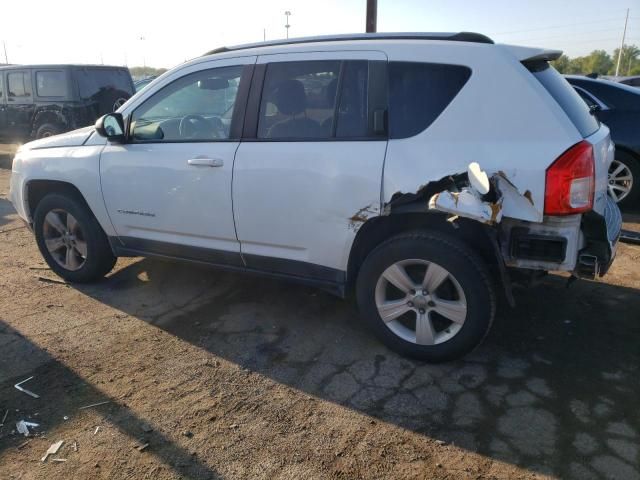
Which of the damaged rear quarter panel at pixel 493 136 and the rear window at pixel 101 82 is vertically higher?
the rear window at pixel 101 82

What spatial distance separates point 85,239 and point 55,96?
7.39 metres

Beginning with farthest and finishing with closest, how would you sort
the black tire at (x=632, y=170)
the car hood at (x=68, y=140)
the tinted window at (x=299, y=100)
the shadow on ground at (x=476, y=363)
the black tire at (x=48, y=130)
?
the black tire at (x=48, y=130) < the black tire at (x=632, y=170) < the car hood at (x=68, y=140) < the tinted window at (x=299, y=100) < the shadow on ground at (x=476, y=363)

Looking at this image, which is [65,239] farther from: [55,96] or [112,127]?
[55,96]

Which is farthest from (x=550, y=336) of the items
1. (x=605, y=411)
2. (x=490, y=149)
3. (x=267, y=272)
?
(x=267, y=272)

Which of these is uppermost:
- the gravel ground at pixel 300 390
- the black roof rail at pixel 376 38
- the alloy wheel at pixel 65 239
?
the black roof rail at pixel 376 38

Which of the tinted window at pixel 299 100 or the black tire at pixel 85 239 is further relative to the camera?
the black tire at pixel 85 239

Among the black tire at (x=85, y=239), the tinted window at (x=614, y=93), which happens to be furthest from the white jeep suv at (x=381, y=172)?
the tinted window at (x=614, y=93)

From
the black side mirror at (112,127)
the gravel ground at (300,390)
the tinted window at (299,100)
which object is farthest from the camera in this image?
the black side mirror at (112,127)

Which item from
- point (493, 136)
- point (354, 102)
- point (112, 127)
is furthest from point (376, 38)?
point (112, 127)

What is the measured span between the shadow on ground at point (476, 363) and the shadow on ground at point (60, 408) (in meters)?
0.76

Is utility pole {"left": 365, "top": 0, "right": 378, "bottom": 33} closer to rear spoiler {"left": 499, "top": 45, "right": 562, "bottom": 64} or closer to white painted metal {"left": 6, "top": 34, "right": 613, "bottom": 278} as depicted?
white painted metal {"left": 6, "top": 34, "right": 613, "bottom": 278}

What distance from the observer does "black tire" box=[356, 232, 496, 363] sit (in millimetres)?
2998

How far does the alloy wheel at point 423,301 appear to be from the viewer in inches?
122

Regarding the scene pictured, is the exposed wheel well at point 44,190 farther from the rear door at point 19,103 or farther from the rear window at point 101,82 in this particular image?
the rear door at point 19,103
